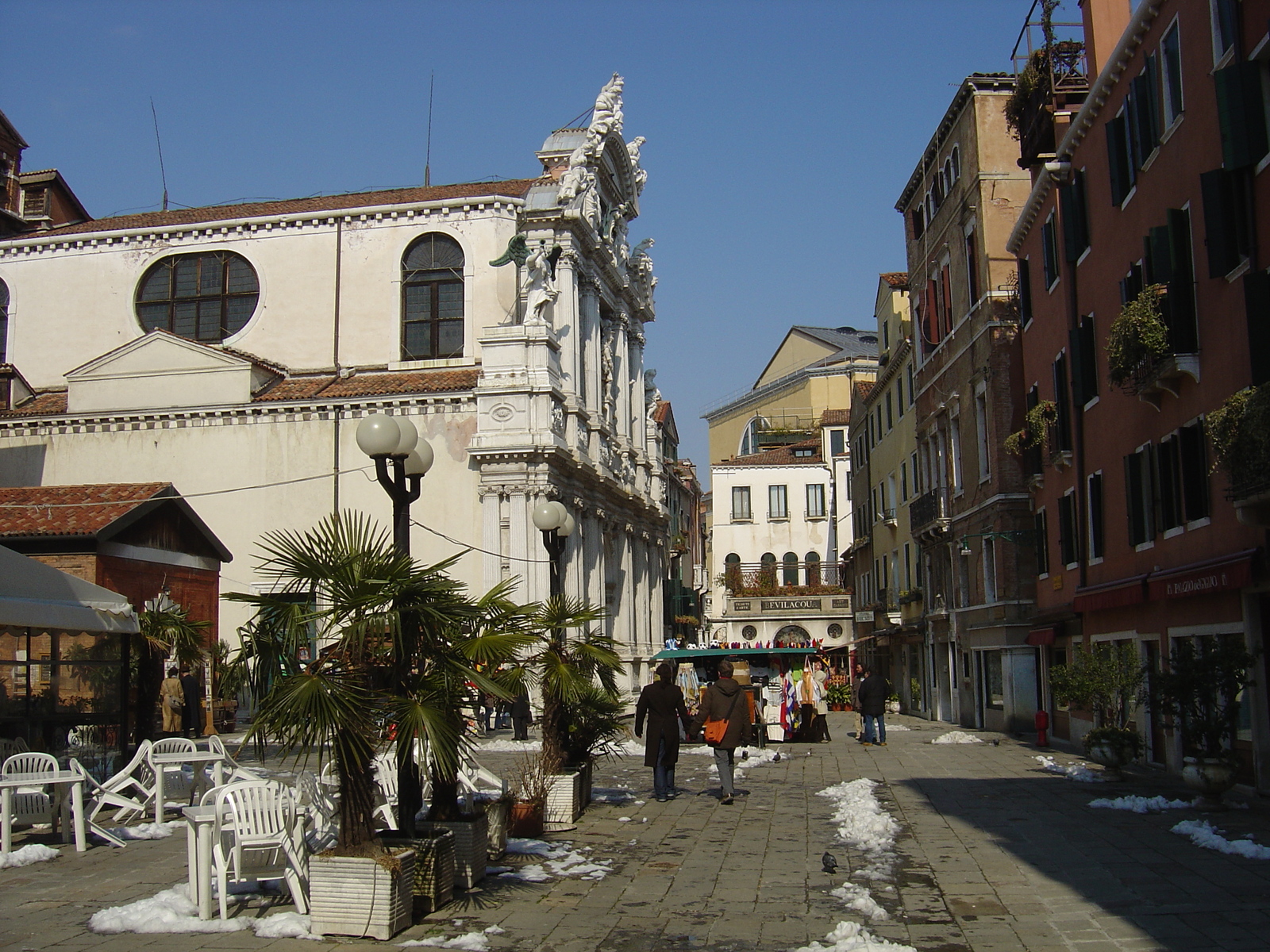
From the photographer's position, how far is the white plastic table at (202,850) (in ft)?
27.6

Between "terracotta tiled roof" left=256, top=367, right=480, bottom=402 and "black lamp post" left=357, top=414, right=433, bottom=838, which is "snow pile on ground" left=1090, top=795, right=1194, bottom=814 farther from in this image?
"terracotta tiled roof" left=256, top=367, right=480, bottom=402

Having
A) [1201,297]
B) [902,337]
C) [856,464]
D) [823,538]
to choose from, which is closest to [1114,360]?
[1201,297]

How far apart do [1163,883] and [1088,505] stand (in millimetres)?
12486

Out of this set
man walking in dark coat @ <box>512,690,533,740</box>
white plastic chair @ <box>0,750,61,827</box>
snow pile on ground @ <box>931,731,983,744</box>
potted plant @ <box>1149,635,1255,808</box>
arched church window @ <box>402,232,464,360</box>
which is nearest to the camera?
white plastic chair @ <box>0,750,61,827</box>

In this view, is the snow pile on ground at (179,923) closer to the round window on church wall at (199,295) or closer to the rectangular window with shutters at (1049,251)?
the rectangular window with shutters at (1049,251)

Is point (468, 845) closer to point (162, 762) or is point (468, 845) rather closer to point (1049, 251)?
point (162, 762)

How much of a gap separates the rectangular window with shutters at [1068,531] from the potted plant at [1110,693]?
440 centimetres

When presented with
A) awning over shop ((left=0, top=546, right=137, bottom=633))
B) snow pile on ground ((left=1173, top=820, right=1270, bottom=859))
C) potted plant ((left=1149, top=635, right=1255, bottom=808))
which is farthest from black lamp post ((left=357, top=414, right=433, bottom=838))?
A: potted plant ((left=1149, top=635, right=1255, bottom=808))

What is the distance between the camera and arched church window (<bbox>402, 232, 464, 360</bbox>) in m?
38.6

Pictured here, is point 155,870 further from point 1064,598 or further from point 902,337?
point 902,337

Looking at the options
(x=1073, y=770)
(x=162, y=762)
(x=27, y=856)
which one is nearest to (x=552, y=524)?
(x=162, y=762)

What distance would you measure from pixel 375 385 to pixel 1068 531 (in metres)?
20.6

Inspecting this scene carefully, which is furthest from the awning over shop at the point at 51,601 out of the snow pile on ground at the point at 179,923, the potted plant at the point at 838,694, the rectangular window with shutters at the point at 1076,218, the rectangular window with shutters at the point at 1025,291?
the potted plant at the point at 838,694

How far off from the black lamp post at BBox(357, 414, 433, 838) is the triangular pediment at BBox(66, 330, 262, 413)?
84.5ft
